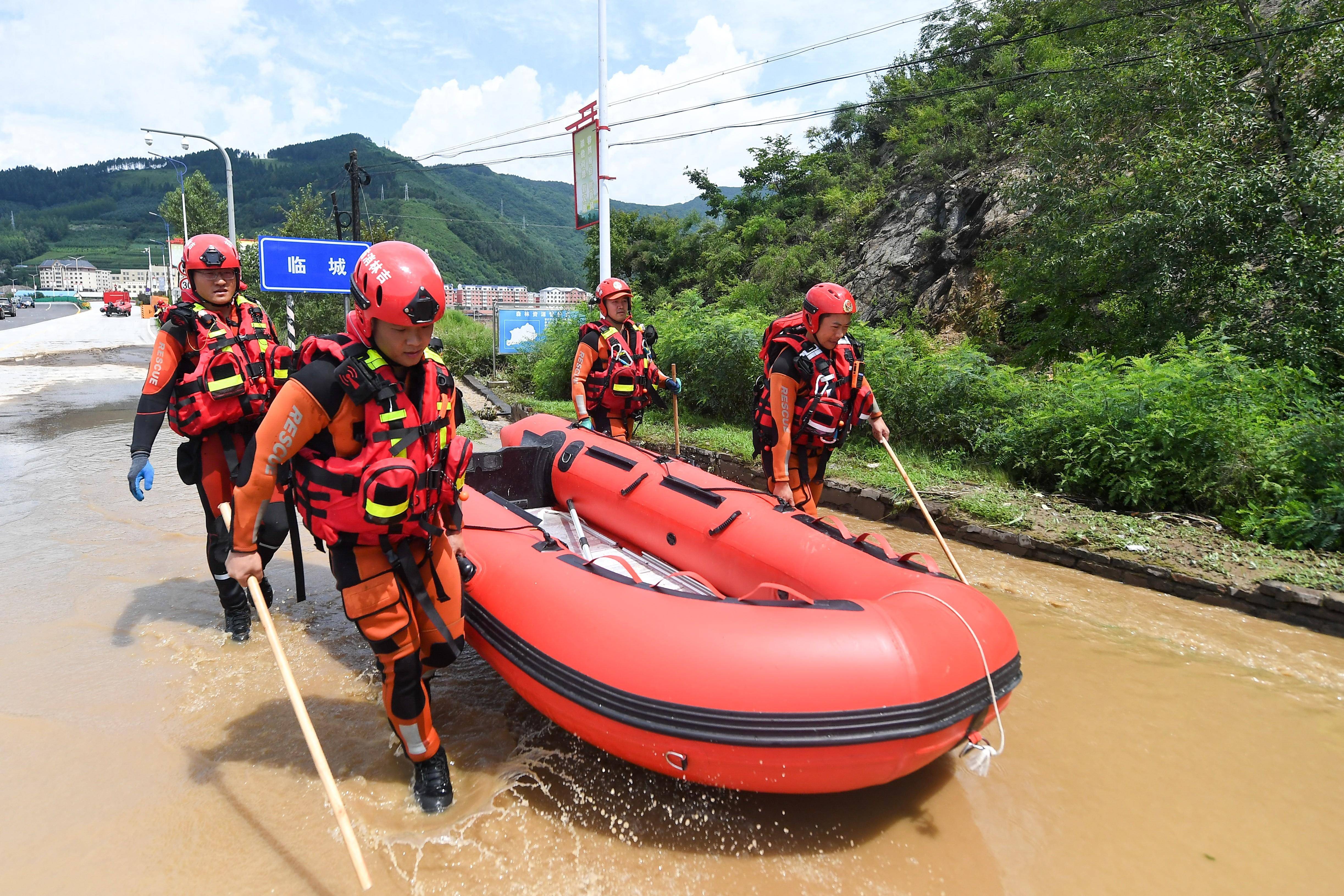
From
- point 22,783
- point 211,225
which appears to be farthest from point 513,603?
point 211,225

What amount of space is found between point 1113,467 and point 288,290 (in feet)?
31.3

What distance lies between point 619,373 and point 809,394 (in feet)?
5.57

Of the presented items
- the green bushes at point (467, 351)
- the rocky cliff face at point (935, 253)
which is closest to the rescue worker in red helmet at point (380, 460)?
the rocky cliff face at point (935, 253)

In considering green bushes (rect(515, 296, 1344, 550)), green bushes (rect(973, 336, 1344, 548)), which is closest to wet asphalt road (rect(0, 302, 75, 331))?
green bushes (rect(515, 296, 1344, 550))

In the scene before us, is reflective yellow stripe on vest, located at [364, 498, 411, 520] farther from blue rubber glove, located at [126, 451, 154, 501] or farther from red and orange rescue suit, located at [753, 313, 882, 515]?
red and orange rescue suit, located at [753, 313, 882, 515]

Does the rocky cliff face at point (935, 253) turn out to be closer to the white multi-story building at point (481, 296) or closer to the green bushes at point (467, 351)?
the green bushes at point (467, 351)

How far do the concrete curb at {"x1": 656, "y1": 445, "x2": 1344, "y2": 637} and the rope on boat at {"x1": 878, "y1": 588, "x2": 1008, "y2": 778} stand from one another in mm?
2814

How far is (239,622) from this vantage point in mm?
3717

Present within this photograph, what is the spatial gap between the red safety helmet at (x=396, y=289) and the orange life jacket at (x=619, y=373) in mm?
2711

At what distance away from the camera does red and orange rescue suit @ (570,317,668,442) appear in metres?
4.90

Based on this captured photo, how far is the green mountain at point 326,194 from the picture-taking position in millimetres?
90438

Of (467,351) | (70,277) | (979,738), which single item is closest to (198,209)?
(467,351)

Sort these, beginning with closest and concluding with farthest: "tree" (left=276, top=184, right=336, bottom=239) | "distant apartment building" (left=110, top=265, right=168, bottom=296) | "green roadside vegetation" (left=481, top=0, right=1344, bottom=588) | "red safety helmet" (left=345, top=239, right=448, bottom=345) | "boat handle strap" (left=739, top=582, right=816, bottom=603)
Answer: "red safety helmet" (left=345, top=239, right=448, bottom=345), "boat handle strap" (left=739, top=582, right=816, bottom=603), "green roadside vegetation" (left=481, top=0, right=1344, bottom=588), "tree" (left=276, top=184, right=336, bottom=239), "distant apartment building" (left=110, top=265, right=168, bottom=296)

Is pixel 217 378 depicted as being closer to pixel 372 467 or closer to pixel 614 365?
pixel 372 467
